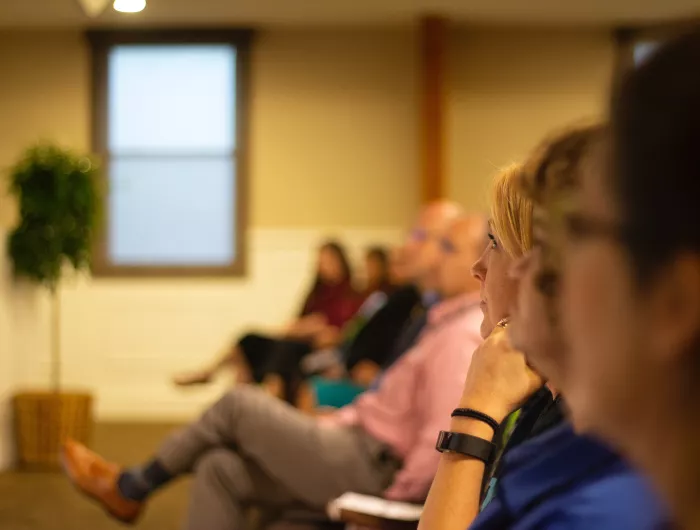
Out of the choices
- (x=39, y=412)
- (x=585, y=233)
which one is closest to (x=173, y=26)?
(x=39, y=412)

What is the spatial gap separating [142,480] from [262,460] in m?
0.49

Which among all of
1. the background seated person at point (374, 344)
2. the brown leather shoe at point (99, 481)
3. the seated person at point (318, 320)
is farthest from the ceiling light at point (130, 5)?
the seated person at point (318, 320)

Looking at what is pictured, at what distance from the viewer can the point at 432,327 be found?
8.59 ft

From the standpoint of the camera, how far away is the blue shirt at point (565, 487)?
80cm

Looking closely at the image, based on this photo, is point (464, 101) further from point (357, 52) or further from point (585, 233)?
point (585, 233)

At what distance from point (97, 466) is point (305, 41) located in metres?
4.47

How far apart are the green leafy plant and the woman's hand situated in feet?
12.9

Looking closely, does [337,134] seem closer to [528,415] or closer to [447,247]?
[447,247]

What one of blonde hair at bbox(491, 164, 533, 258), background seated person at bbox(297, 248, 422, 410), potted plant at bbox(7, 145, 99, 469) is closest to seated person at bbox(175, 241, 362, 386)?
potted plant at bbox(7, 145, 99, 469)

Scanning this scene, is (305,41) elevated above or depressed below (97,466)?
above

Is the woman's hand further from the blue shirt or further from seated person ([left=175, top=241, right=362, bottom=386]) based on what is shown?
seated person ([left=175, top=241, right=362, bottom=386])

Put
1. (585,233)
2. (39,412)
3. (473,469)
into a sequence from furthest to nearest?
1. (39,412)
2. (473,469)
3. (585,233)

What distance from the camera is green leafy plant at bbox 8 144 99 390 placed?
483 centimetres

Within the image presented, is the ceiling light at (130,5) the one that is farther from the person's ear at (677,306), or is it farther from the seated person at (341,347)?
the seated person at (341,347)
